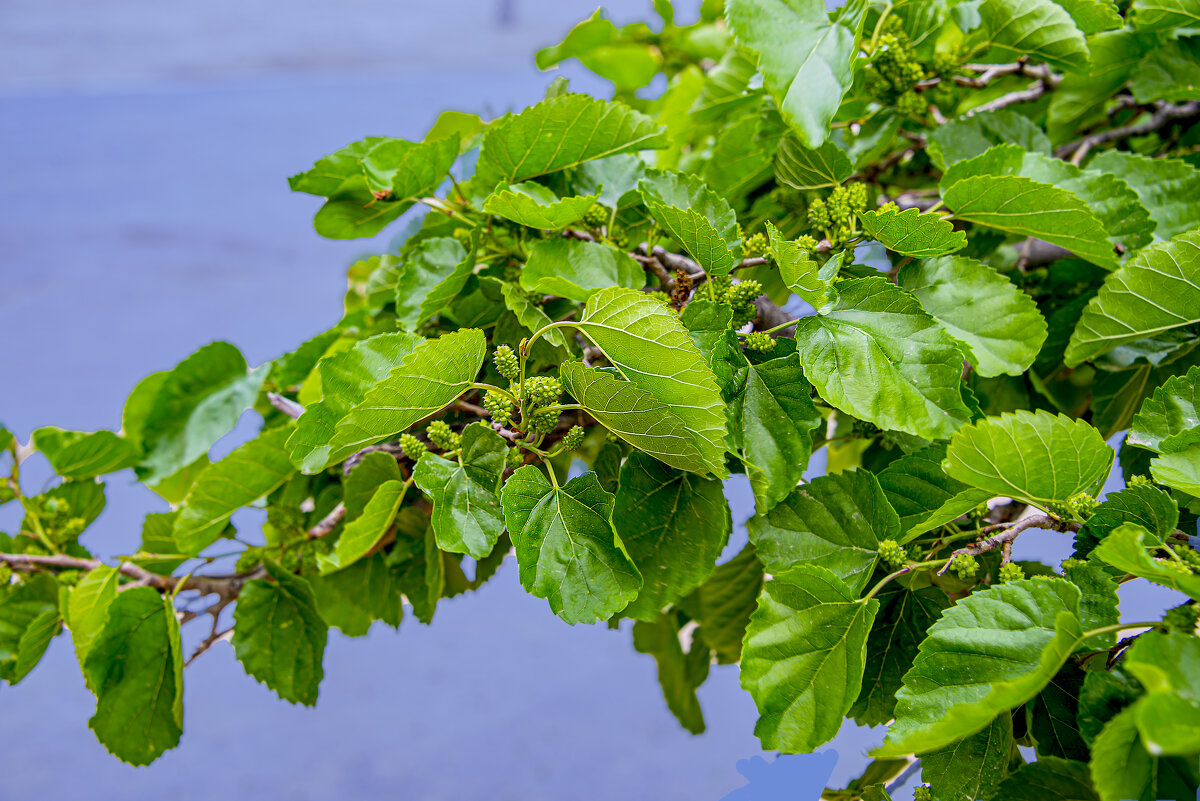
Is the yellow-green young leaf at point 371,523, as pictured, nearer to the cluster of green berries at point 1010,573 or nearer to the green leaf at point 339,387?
the green leaf at point 339,387

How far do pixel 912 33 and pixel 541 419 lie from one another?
0.91 feet

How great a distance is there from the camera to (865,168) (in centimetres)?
49

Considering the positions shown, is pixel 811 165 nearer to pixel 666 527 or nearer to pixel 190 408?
pixel 666 527

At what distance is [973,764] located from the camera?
10.8 inches

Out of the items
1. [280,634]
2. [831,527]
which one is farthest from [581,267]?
[280,634]

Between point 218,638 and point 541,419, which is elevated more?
point 541,419

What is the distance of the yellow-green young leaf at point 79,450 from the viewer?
0.46m

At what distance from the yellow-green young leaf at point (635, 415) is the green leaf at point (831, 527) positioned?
0.20 ft

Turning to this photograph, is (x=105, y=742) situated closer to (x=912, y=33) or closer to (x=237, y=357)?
(x=237, y=357)

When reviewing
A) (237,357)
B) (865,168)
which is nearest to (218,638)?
(237,357)

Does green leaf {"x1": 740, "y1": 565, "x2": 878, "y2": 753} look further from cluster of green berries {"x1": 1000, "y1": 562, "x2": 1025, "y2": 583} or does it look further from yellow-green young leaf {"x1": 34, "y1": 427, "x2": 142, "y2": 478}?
yellow-green young leaf {"x1": 34, "y1": 427, "x2": 142, "y2": 478}

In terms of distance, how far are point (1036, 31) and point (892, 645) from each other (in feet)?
0.96

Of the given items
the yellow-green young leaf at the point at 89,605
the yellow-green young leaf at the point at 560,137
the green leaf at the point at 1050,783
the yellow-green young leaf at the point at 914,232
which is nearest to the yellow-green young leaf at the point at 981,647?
the green leaf at the point at 1050,783

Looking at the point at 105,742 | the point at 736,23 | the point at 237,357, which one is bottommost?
the point at 105,742
